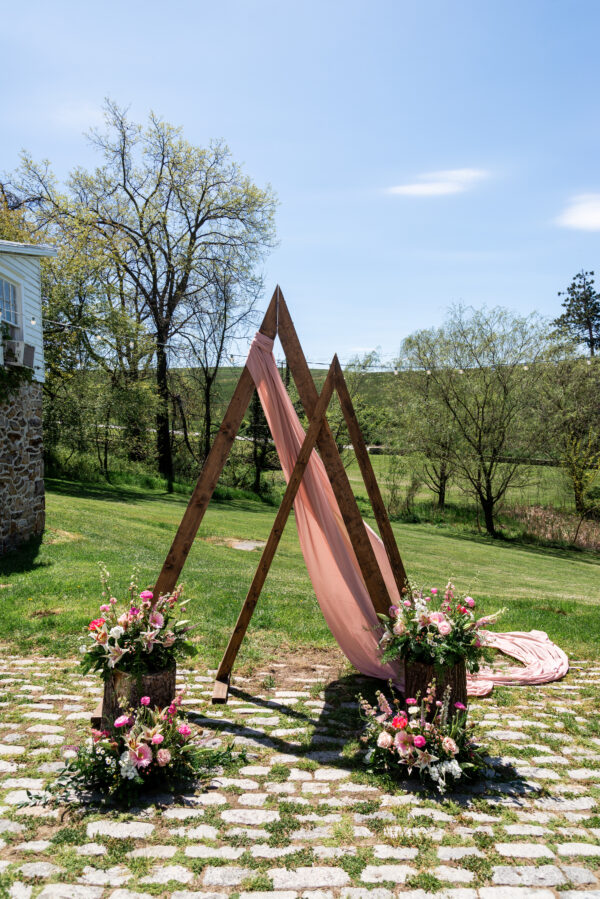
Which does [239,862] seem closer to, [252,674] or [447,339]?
[252,674]

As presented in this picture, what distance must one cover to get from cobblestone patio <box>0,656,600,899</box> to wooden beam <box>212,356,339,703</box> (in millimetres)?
377

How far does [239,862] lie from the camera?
9.36ft

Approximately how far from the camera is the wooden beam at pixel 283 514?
4.68 metres

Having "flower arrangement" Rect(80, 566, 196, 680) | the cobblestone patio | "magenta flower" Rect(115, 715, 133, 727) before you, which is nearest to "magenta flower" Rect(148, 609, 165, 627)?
"flower arrangement" Rect(80, 566, 196, 680)

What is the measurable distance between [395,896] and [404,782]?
3.45 ft

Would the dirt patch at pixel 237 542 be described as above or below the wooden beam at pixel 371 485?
below

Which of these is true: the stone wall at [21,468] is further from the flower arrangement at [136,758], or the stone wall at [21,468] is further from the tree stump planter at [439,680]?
the tree stump planter at [439,680]

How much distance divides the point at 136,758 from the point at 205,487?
188 centimetres

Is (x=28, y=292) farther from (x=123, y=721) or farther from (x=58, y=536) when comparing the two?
(x=123, y=721)

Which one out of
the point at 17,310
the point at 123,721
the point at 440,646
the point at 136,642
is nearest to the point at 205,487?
the point at 136,642

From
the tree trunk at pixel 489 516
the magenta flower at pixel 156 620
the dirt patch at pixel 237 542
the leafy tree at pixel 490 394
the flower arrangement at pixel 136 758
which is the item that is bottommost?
the tree trunk at pixel 489 516

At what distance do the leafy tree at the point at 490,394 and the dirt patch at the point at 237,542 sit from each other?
12469mm

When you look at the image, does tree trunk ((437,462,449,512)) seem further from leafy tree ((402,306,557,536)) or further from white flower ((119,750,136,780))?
white flower ((119,750,136,780))

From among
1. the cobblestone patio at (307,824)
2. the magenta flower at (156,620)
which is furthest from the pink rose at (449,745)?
the magenta flower at (156,620)
